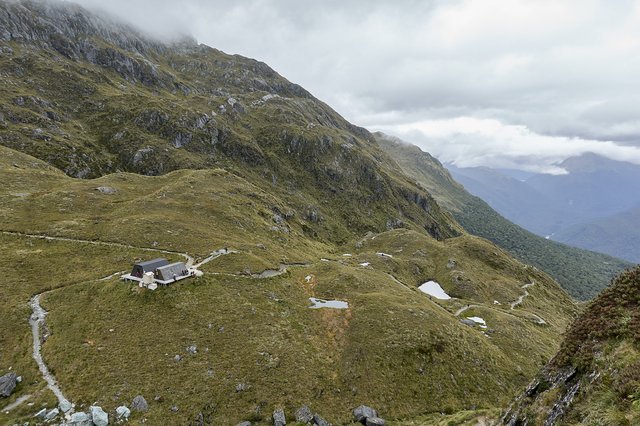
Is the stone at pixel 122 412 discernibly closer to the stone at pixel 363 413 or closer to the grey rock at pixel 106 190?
the stone at pixel 363 413

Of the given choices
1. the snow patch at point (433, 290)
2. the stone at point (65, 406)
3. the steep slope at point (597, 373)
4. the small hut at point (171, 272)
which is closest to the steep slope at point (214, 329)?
the stone at point (65, 406)

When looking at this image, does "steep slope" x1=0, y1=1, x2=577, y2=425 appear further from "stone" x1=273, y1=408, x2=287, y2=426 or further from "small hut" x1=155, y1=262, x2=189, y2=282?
"small hut" x1=155, y1=262, x2=189, y2=282

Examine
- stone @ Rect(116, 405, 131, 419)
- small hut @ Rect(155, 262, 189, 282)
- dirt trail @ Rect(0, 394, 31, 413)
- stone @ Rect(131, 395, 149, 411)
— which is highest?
small hut @ Rect(155, 262, 189, 282)

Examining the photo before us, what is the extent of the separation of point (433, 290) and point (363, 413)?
79.0 meters

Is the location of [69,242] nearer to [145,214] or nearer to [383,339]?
[145,214]

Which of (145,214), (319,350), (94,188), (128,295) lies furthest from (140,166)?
(319,350)

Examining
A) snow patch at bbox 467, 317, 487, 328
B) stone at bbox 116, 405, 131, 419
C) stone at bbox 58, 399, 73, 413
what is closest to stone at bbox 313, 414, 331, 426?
stone at bbox 116, 405, 131, 419

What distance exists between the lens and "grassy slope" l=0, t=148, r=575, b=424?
1592 inches

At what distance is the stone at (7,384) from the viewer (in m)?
35.8

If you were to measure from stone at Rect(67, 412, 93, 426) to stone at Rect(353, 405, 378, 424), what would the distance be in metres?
28.9

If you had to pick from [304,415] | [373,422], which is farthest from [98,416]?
[373,422]

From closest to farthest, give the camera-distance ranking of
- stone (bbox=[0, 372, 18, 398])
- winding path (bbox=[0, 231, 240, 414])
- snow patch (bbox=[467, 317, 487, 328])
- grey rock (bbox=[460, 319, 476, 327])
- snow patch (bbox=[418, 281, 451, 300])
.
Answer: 1. stone (bbox=[0, 372, 18, 398])
2. winding path (bbox=[0, 231, 240, 414])
3. grey rock (bbox=[460, 319, 476, 327])
4. snow patch (bbox=[467, 317, 487, 328])
5. snow patch (bbox=[418, 281, 451, 300])

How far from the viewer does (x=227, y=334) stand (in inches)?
1937

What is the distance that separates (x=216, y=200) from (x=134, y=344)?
69.2 meters
